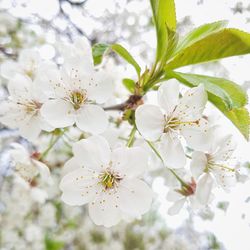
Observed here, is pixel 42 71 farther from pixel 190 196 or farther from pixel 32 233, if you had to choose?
pixel 32 233

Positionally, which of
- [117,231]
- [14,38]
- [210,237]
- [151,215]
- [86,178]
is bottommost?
[117,231]

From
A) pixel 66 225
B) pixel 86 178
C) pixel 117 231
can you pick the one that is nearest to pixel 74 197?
pixel 86 178

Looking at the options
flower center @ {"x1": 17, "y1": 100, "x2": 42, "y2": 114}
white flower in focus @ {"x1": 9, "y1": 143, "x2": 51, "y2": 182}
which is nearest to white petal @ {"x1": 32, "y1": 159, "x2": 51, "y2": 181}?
white flower in focus @ {"x1": 9, "y1": 143, "x2": 51, "y2": 182}

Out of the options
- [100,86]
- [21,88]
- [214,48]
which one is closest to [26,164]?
[21,88]

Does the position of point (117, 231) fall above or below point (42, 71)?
below

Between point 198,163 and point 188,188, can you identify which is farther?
point 188,188

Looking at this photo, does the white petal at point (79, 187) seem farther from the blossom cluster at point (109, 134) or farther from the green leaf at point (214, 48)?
the green leaf at point (214, 48)

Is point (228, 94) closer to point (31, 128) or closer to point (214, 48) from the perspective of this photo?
point (214, 48)
